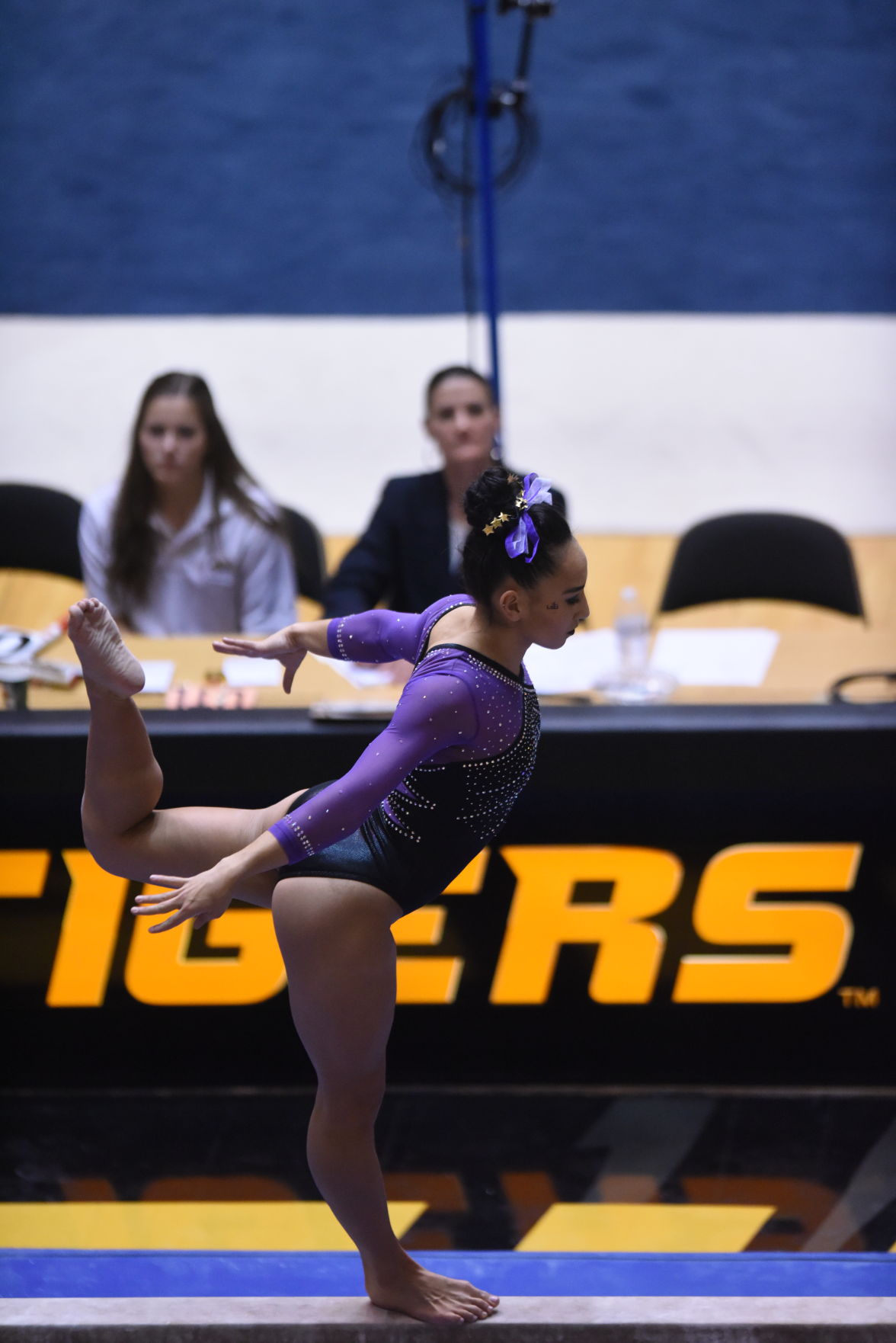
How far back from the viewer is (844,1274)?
1997 millimetres

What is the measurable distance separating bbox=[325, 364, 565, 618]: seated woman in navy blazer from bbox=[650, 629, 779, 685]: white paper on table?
493mm

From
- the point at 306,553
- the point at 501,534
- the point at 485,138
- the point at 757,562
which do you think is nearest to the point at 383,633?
the point at 501,534

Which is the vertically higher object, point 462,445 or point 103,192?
point 103,192

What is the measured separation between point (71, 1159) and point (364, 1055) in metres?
1.01

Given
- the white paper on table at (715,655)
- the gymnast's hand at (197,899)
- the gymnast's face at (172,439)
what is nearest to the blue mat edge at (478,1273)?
the gymnast's hand at (197,899)

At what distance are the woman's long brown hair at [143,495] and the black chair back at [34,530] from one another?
79 cm

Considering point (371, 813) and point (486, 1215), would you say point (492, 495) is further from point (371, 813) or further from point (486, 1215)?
point (486, 1215)

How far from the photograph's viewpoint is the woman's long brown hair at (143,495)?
3.22 meters

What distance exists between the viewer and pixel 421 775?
170 cm

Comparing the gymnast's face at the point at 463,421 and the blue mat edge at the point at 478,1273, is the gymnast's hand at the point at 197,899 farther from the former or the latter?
the gymnast's face at the point at 463,421

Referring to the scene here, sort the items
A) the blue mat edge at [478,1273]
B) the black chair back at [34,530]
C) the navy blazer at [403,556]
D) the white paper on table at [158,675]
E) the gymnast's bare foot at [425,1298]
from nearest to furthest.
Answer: the gymnast's bare foot at [425,1298] < the blue mat edge at [478,1273] < the white paper on table at [158,675] < the navy blazer at [403,556] < the black chair back at [34,530]

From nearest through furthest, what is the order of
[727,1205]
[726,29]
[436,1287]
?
[436,1287] → [727,1205] → [726,29]

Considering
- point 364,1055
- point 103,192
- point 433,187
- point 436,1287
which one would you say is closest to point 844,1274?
point 436,1287

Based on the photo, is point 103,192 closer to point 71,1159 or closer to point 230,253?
point 230,253
